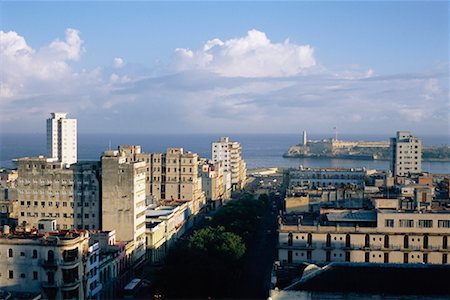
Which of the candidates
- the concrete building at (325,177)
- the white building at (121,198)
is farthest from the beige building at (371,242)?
the concrete building at (325,177)

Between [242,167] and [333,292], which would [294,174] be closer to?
[242,167]

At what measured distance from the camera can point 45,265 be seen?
30.6 metres

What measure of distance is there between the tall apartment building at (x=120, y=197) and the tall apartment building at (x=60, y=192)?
137 centimetres

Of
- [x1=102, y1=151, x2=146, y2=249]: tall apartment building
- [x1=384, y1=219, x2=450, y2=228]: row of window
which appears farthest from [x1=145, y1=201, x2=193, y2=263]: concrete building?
[x1=384, y1=219, x2=450, y2=228]: row of window

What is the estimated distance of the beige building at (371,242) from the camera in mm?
36000

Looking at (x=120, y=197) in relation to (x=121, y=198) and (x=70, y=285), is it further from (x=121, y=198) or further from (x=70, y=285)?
(x=70, y=285)

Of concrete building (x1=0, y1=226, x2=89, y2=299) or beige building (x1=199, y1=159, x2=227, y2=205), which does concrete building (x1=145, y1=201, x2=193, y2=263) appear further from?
beige building (x1=199, y1=159, x2=227, y2=205)

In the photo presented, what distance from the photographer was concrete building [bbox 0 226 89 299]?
30609mm

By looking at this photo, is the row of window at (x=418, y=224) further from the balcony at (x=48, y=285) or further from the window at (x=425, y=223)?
the balcony at (x=48, y=285)

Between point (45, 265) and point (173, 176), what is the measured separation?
126ft

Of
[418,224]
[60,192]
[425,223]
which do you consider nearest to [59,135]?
[60,192]

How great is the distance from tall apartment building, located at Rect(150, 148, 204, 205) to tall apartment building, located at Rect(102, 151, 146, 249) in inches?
974

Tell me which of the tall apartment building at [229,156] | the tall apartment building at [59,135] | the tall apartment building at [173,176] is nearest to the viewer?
the tall apartment building at [173,176]

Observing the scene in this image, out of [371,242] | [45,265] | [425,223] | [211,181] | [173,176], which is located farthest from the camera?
[211,181]
